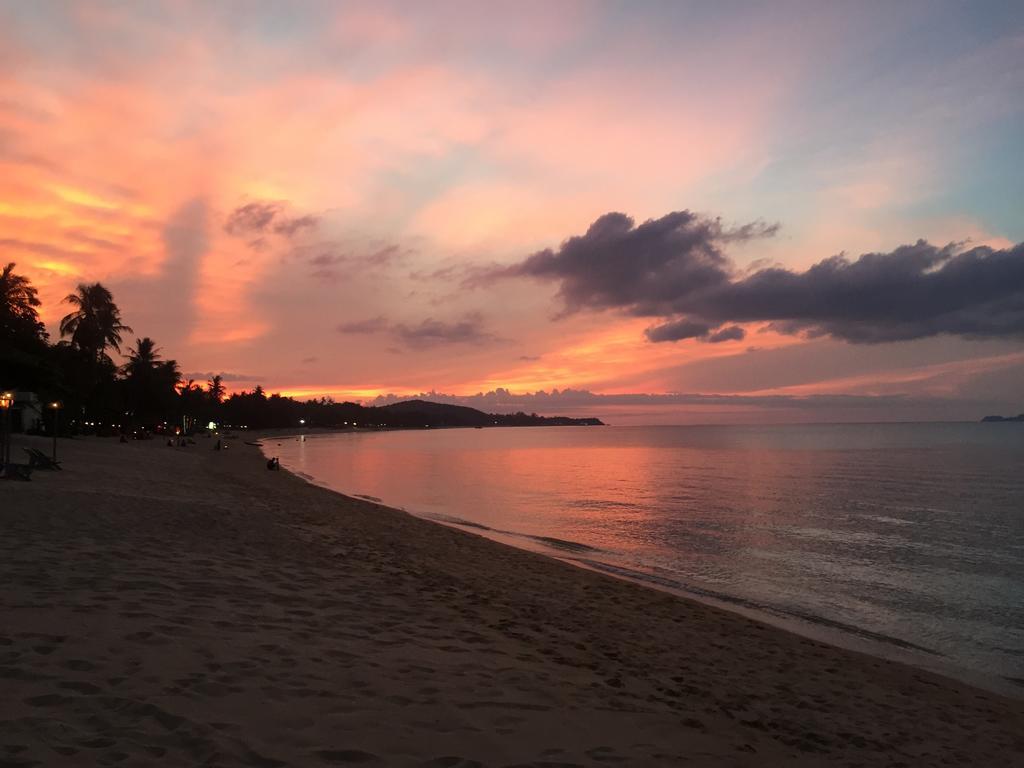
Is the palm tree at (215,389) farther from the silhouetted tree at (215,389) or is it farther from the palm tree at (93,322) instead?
the palm tree at (93,322)

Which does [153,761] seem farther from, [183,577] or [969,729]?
[969,729]

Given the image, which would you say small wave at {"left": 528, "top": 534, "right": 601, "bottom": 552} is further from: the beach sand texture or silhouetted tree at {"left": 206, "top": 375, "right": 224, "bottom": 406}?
silhouetted tree at {"left": 206, "top": 375, "right": 224, "bottom": 406}

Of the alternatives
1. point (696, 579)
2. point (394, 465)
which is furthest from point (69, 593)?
point (394, 465)

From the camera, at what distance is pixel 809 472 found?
53.9m

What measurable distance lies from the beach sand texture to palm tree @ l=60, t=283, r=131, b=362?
2139 inches

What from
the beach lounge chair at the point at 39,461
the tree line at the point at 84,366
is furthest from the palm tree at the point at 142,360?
the beach lounge chair at the point at 39,461

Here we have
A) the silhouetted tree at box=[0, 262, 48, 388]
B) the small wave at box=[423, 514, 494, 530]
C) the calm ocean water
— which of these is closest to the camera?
the calm ocean water

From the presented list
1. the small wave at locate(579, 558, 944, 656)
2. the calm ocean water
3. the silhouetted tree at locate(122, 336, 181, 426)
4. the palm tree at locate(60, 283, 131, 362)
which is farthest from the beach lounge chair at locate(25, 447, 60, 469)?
the silhouetted tree at locate(122, 336, 181, 426)

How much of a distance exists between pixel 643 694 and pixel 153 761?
15.4 ft

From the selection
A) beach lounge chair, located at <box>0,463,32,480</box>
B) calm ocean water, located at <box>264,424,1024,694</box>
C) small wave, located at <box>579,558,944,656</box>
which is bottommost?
calm ocean water, located at <box>264,424,1024,694</box>

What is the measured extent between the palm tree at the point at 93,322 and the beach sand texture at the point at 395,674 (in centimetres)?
5433

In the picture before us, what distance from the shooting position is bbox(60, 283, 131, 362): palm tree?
58969 mm

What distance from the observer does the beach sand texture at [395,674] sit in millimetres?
4680

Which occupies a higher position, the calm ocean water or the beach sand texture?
the beach sand texture
